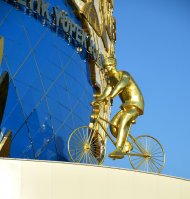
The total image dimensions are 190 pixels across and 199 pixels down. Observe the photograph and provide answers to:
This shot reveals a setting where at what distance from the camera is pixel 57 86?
15.3 meters

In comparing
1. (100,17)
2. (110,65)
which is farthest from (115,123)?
(100,17)

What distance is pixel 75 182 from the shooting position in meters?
10.5

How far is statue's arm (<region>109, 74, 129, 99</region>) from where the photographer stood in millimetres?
13389

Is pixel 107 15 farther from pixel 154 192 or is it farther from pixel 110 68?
pixel 154 192

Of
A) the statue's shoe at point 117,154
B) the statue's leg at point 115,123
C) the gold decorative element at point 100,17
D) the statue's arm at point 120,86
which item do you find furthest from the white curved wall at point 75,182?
the gold decorative element at point 100,17

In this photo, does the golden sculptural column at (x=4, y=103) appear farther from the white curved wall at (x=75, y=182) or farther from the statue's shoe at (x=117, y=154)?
the white curved wall at (x=75, y=182)

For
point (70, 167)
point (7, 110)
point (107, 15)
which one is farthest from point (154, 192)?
point (107, 15)

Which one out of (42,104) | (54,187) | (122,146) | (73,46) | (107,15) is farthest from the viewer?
(107,15)

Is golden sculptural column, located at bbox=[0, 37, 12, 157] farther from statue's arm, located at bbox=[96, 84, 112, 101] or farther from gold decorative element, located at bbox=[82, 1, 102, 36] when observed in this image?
gold decorative element, located at bbox=[82, 1, 102, 36]

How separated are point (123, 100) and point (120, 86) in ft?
1.43

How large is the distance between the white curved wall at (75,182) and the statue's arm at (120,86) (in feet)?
8.81

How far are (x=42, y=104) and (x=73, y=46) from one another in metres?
1.75

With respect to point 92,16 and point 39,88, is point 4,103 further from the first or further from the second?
point 92,16

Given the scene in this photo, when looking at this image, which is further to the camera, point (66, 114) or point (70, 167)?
point (66, 114)
